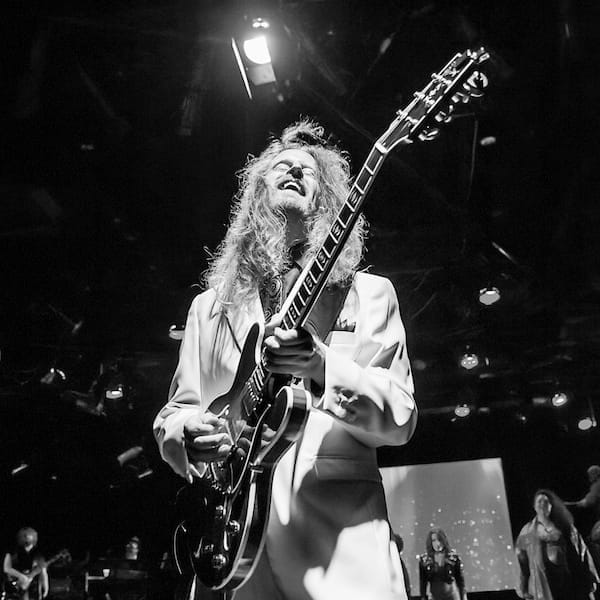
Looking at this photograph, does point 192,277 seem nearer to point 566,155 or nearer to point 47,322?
point 47,322

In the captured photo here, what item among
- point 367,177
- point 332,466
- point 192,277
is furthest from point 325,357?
point 192,277

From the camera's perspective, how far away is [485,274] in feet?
21.2

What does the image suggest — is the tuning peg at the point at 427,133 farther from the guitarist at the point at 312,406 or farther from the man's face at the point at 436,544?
the man's face at the point at 436,544

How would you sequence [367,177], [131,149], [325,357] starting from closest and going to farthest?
[325,357]
[367,177]
[131,149]

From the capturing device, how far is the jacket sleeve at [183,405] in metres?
1.72

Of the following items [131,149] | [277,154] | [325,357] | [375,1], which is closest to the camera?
[325,357]

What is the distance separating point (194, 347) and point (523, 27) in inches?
122

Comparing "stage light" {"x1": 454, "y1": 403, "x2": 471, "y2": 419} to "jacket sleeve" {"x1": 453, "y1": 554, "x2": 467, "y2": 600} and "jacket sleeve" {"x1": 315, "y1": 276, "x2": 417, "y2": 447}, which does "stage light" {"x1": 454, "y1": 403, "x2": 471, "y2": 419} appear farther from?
"jacket sleeve" {"x1": 315, "y1": 276, "x2": 417, "y2": 447}

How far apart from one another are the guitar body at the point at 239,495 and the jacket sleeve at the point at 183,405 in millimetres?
80

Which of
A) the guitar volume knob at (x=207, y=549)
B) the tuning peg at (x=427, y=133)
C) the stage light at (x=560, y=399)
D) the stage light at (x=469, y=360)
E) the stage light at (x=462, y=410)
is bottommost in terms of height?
the guitar volume knob at (x=207, y=549)

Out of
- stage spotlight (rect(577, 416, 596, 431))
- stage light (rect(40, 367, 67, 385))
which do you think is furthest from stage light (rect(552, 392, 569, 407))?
stage light (rect(40, 367, 67, 385))

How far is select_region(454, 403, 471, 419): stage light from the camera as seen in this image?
950cm

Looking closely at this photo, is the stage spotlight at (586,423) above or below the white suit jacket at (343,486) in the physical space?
above

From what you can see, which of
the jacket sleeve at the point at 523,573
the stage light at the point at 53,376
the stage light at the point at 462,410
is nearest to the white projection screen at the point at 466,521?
the jacket sleeve at the point at 523,573
